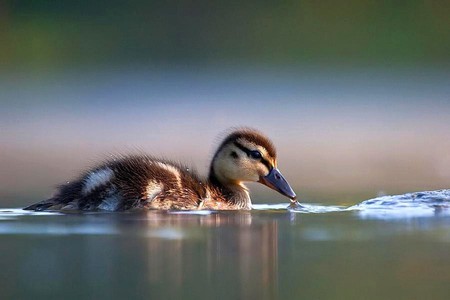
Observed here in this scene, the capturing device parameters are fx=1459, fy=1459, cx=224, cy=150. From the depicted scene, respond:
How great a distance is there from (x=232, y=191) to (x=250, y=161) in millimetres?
212

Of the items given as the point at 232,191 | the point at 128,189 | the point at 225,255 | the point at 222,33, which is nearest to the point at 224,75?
the point at 222,33

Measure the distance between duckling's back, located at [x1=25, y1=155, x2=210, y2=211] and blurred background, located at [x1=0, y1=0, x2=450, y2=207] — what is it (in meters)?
3.89

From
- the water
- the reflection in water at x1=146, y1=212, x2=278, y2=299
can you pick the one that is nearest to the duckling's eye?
the water

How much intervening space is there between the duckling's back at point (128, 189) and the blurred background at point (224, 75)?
389cm

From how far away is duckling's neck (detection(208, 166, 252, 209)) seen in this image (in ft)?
28.4

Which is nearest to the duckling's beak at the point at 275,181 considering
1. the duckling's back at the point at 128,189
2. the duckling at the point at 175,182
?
the duckling at the point at 175,182

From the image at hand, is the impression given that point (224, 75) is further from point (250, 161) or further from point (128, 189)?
point (128, 189)

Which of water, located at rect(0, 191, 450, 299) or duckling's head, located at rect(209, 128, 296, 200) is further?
duckling's head, located at rect(209, 128, 296, 200)

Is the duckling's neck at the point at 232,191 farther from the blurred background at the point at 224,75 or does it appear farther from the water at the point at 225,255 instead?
the blurred background at the point at 224,75

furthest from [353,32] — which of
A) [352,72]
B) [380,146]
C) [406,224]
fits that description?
[406,224]

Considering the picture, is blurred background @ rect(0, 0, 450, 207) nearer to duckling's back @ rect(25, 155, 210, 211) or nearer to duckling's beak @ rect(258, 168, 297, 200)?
duckling's beak @ rect(258, 168, 297, 200)

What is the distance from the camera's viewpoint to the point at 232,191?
876cm

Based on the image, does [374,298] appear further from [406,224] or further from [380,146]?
[380,146]

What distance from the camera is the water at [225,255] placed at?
6.11 meters
